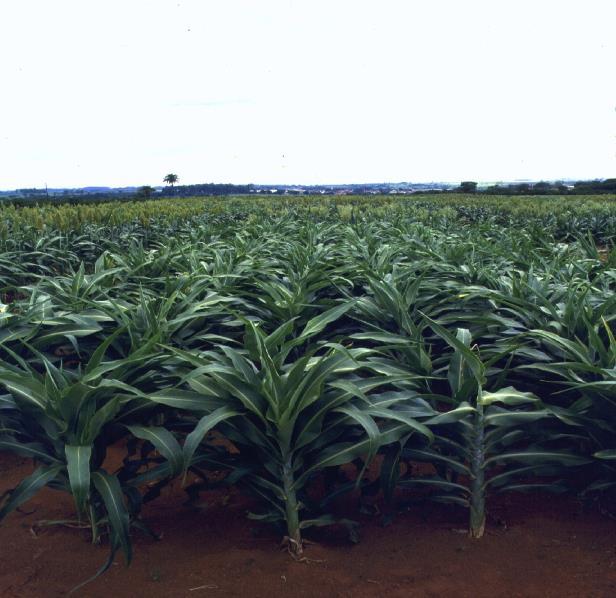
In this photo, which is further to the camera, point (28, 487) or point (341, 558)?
point (341, 558)

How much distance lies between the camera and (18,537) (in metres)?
1.93

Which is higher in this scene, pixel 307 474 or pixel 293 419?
pixel 293 419

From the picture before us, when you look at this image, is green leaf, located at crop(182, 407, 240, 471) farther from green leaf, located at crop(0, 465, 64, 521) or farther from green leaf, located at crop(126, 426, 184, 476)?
green leaf, located at crop(0, 465, 64, 521)

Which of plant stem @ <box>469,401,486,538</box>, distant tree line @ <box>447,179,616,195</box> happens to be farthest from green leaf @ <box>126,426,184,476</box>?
distant tree line @ <box>447,179,616,195</box>

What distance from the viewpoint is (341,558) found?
1765 millimetres

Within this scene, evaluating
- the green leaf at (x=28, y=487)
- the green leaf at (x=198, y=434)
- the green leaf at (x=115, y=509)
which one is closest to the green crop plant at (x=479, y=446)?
the green leaf at (x=198, y=434)

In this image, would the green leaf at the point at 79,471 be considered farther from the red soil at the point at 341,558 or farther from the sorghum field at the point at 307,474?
the red soil at the point at 341,558

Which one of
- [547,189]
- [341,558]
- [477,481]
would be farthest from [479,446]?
[547,189]

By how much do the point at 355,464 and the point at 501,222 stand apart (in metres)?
13.9

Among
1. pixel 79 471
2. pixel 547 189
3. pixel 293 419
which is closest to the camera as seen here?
pixel 79 471

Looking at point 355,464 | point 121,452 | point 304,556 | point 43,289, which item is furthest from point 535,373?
point 43,289

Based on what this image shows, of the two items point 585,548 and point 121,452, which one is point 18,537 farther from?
point 585,548

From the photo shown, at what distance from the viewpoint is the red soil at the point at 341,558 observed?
1.62 meters

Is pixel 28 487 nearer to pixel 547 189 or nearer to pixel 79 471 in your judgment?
pixel 79 471
